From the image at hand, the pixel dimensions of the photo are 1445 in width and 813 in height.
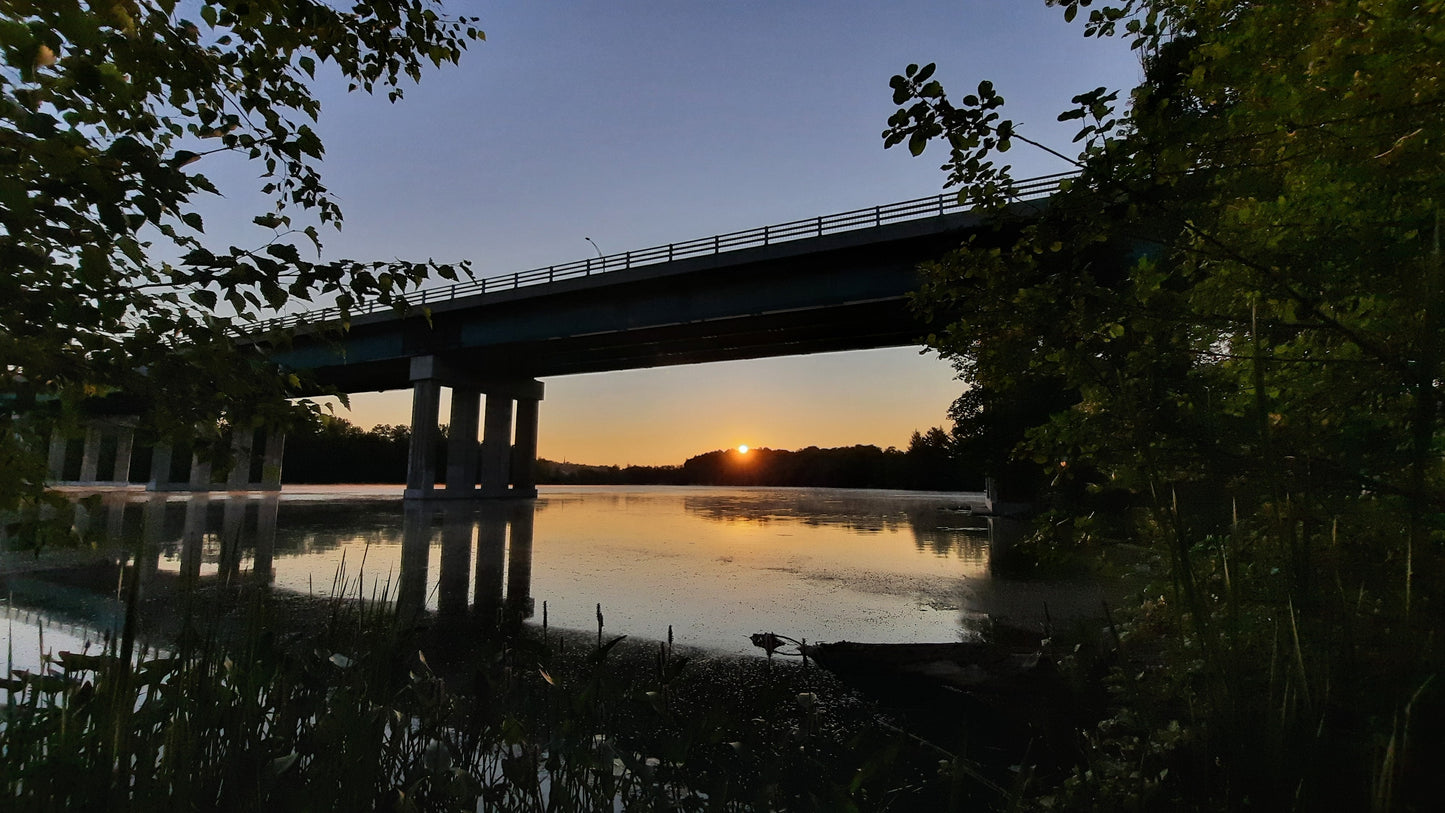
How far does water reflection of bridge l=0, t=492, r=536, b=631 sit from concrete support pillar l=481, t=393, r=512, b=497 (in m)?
21.9

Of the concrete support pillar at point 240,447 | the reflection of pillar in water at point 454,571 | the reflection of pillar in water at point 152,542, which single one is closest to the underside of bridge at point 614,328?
the reflection of pillar in water at point 152,542

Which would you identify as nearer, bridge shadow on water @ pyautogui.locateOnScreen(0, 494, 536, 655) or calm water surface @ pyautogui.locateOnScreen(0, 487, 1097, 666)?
bridge shadow on water @ pyautogui.locateOnScreen(0, 494, 536, 655)

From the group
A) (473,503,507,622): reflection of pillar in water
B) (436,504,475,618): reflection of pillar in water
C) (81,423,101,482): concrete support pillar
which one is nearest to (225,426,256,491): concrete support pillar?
(436,504,475,618): reflection of pillar in water

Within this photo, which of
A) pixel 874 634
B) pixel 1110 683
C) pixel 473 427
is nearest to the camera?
pixel 1110 683

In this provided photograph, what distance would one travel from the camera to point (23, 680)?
224 cm

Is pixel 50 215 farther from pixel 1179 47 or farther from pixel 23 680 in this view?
pixel 1179 47

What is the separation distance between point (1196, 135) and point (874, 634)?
5.71 metres

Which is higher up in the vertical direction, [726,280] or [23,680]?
[726,280]

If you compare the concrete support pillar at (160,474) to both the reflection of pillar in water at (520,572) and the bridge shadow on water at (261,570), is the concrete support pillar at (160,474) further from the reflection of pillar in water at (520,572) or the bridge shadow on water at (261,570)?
the reflection of pillar in water at (520,572)

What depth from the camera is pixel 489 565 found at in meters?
11.9

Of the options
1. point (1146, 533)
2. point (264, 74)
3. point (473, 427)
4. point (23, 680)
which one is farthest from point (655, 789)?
point (473, 427)

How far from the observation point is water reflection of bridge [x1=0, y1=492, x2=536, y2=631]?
3.75 m

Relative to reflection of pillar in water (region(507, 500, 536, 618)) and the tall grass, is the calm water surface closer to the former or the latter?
reflection of pillar in water (region(507, 500, 536, 618))

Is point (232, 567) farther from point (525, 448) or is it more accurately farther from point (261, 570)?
point (525, 448)
